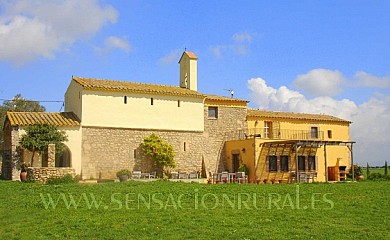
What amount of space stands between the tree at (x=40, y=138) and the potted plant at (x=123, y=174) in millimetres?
3824

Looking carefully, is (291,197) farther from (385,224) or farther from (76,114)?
(76,114)

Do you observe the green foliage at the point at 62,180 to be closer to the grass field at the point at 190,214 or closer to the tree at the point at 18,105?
the grass field at the point at 190,214

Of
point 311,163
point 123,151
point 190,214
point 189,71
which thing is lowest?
point 190,214

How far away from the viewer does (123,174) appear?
27.9 m

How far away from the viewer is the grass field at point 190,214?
10.2m

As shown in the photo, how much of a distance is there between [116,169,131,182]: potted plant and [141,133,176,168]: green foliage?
6.72 feet

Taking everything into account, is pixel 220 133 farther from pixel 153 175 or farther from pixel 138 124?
pixel 153 175

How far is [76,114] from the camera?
3000 cm

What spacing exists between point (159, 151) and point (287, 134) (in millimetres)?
11902

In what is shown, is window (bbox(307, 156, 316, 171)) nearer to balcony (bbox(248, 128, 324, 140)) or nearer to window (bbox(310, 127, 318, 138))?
balcony (bbox(248, 128, 324, 140))

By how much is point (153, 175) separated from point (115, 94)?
6.02 m

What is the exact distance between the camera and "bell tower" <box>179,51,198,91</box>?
35781 millimetres

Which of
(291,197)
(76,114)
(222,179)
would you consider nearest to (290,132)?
(222,179)

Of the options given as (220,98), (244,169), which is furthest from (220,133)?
(244,169)
